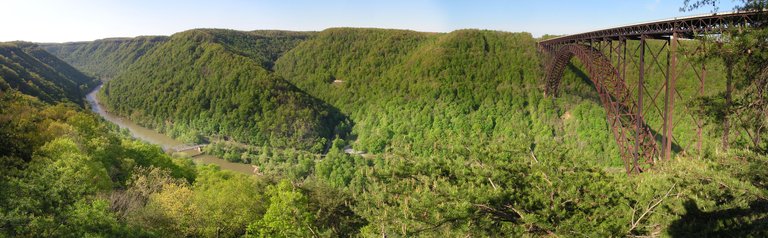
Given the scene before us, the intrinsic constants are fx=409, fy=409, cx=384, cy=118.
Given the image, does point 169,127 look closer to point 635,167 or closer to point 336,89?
point 336,89

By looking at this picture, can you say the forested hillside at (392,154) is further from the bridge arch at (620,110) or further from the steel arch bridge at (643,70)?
the bridge arch at (620,110)

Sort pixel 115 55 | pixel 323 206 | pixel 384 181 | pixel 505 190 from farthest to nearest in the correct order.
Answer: pixel 115 55 < pixel 323 206 < pixel 384 181 < pixel 505 190

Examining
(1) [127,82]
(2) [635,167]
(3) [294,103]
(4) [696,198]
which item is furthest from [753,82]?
(1) [127,82]

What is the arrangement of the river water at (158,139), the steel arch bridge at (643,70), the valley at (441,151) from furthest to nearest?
the river water at (158,139)
the steel arch bridge at (643,70)
the valley at (441,151)

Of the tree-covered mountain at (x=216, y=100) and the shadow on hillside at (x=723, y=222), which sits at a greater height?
the shadow on hillside at (x=723, y=222)

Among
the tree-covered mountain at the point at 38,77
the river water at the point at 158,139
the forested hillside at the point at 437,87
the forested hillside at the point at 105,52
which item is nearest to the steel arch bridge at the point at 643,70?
the forested hillside at the point at 437,87

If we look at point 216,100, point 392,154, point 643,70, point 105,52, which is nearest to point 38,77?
point 216,100

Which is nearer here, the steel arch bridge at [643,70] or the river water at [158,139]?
the steel arch bridge at [643,70]
